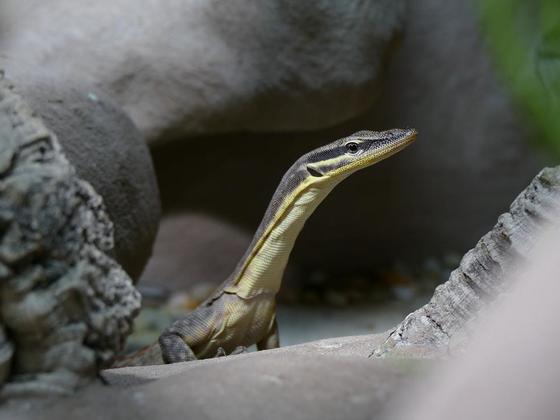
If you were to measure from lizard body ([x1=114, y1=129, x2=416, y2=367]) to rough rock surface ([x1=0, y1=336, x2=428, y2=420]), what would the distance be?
4.11 feet

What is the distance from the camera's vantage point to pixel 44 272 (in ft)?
4.66

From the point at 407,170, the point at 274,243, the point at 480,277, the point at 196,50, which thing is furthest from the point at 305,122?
the point at 480,277

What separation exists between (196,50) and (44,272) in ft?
8.15

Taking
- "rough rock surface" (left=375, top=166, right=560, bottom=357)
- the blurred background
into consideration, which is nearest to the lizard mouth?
"rough rock surface" (left=375, top=166, right=560, bottom=357)

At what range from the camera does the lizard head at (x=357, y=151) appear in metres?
2.62

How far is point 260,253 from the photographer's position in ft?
9.36

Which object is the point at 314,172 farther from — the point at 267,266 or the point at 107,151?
the point at 107,151

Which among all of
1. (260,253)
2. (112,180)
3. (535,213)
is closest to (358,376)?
(535,213)

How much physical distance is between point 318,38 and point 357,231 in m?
1.87

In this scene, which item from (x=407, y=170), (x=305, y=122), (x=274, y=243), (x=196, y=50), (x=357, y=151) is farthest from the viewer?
(x=407, y=170)

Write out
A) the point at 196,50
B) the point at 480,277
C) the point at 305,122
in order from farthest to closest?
the point at 305,122 < the point at 196,50 < the point at 480,277

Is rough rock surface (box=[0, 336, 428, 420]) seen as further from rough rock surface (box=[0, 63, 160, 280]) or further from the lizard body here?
rough rock surface (box=[0, 63, 160, 280])

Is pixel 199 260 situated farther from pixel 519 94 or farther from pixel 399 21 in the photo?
pixel 519 94

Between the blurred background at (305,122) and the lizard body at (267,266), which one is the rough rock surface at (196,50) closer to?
the blurred background at (305,122)
